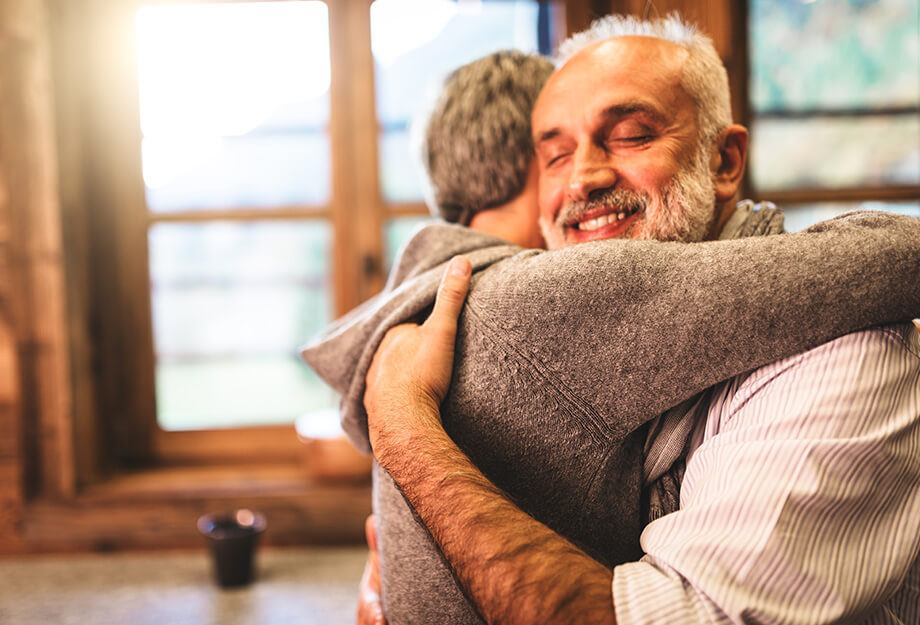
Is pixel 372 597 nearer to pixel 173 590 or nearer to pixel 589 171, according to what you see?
pixel 589 171

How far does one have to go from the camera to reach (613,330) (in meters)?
0.66

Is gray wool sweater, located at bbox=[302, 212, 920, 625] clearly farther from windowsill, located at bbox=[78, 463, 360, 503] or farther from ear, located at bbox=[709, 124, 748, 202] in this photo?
windowsill, located at bbox=[78, 463, 360, 503]

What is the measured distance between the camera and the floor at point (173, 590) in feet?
5.02

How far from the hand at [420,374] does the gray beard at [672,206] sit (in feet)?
0.99

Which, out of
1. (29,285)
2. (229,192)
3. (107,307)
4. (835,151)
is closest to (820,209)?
(835,151)

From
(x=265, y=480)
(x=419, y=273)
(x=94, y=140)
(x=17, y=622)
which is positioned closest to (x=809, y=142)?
(x=419, y=273)

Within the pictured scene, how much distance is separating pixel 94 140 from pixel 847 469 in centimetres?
239

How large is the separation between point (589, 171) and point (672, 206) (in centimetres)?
15

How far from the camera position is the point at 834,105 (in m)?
2.01

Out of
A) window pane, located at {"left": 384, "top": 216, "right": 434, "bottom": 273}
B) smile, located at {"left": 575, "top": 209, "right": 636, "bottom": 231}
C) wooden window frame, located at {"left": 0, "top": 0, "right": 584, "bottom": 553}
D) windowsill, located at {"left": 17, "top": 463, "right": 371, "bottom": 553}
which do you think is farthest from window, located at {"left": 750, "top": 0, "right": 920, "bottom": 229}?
windowsill, located at {"left": 17, "top": 463, "right": 371, "bottom": 553}

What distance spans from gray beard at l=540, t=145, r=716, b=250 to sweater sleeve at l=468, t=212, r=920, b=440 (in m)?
0.27

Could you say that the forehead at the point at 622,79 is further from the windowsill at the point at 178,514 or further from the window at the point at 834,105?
the windowsill at the point at 178,514

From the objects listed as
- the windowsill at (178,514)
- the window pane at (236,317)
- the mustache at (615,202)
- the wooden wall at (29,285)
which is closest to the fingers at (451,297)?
the mustache at (615,202)

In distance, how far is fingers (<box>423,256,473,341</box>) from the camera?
0.77m
